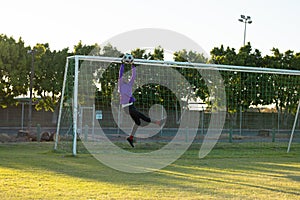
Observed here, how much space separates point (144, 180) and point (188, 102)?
17.6 metres

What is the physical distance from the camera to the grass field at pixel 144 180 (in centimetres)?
845

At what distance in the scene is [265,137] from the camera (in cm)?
3014

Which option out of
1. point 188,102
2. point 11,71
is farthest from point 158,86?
point 11,71

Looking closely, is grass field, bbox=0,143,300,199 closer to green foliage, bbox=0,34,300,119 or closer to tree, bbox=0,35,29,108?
green foliage, bbox=0,34,300,119

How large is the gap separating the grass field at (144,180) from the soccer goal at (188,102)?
199 inches

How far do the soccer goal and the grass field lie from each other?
506 cm

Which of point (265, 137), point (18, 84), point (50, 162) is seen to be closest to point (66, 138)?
point (50, 162)

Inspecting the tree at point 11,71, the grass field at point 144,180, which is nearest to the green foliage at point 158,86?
the tree at point 11,71

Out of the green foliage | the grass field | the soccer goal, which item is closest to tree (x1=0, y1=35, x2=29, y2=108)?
the green foliage

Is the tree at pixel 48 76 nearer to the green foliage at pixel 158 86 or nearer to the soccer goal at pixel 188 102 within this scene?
the green foliage at pixel 158 86

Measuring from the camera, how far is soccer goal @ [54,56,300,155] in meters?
21.9

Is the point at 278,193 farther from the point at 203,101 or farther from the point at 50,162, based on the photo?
the point at 203,101

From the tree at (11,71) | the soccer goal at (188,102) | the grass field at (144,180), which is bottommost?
the grass field at (144,180)

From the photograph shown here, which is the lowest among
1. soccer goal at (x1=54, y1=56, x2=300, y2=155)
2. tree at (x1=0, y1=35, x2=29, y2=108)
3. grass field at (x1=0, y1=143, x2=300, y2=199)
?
grass field at (x1=0, y1=143, x2=300, y2=199)
